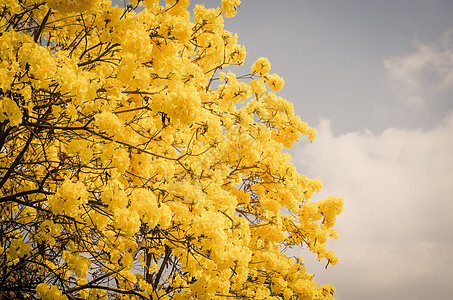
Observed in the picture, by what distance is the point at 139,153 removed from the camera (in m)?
4.35

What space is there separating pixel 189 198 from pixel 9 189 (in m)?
3.74

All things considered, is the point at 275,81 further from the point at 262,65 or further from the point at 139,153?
the point at 139,153

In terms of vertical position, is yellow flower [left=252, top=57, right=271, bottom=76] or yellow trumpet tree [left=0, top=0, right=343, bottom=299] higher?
yellow flower [left=252, top=57, right=271, bottom=76]

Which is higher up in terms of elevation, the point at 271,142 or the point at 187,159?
the point at 271,142

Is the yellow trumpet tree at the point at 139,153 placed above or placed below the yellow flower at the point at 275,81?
below

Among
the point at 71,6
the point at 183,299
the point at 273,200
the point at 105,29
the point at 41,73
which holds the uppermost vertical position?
the point at 273,200

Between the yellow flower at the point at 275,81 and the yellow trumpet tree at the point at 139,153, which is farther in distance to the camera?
the yellow flower at the point at 275,81

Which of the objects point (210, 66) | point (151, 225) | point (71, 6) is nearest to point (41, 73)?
point (71, 6)

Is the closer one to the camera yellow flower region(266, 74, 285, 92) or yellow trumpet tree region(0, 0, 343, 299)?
yellow trumpet tree region(0, 0, 343, 299)

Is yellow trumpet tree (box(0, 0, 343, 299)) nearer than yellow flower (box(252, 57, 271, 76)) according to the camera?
Yes

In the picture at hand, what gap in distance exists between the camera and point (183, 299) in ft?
18.7

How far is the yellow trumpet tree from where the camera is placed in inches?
138

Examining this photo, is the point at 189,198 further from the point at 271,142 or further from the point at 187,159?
the point at 271,142

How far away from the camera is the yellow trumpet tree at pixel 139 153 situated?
3.51m
